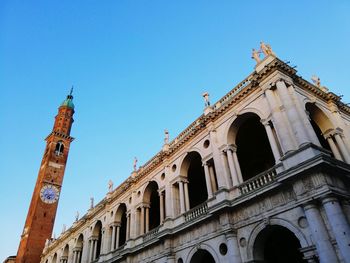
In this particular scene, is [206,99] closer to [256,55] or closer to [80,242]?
[256,55]

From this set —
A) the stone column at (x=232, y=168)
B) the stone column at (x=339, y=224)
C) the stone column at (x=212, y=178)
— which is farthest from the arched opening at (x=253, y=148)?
the stone column at (x=339, y=224)

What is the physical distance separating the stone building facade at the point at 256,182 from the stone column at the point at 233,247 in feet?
A: 0.15

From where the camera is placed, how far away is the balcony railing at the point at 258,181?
1449cm

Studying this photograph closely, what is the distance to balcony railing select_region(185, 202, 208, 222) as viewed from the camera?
1790 centimetres

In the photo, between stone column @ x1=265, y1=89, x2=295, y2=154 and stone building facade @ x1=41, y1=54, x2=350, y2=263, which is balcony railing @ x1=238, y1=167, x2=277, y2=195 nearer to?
stone building facade @ x1=41, y1=54, x2=350, y2=263

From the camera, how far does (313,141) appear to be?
44.6 feet

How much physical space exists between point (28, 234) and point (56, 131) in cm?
1848

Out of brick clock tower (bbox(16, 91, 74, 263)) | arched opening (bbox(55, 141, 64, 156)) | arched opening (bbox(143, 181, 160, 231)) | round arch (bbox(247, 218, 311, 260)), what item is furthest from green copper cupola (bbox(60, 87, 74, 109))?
round arch (bbox(247, 218, 311, 260))

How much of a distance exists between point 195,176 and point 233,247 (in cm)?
1042

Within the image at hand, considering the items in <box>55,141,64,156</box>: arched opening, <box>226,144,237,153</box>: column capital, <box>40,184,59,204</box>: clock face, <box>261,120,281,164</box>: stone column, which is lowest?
<box>261,120,281,164</box>: stone column

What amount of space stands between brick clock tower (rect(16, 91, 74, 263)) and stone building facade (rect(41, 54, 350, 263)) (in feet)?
74.8

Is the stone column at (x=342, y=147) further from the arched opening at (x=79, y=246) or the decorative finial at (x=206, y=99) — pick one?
the arched opening at (x=79, y=246)

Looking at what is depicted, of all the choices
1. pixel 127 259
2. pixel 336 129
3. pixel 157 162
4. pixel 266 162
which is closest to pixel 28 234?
pixel 127 259

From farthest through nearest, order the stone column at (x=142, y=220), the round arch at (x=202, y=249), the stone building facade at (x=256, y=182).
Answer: the stone column at (x=142, y=220), the round arch at (x=202, y=249), the stone building facade at (x=256, y=182)
